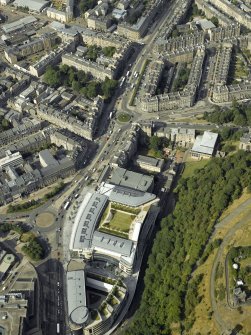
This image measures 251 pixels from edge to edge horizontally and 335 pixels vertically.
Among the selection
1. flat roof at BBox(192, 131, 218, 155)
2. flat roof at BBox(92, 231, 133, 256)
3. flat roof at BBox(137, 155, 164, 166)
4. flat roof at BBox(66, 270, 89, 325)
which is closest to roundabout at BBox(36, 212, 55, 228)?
flat roof at BBox(92, 231, 133, 256)

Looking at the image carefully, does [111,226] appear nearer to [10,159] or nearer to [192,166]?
[192,166]

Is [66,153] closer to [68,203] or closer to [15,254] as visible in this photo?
[68,203]

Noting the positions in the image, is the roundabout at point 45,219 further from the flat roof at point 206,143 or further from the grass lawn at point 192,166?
the flat roof at point 206,143

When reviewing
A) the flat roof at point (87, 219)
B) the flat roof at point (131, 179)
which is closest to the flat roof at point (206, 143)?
the flat roof at point (131, 179)

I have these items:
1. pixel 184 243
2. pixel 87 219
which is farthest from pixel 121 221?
pixel 184 243

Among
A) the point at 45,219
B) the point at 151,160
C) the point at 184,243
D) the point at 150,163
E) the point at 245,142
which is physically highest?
the point at 245,142

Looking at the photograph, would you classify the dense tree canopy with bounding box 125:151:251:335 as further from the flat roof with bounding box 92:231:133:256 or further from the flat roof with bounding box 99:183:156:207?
the flat roof with bounding box 99:183:156:207
